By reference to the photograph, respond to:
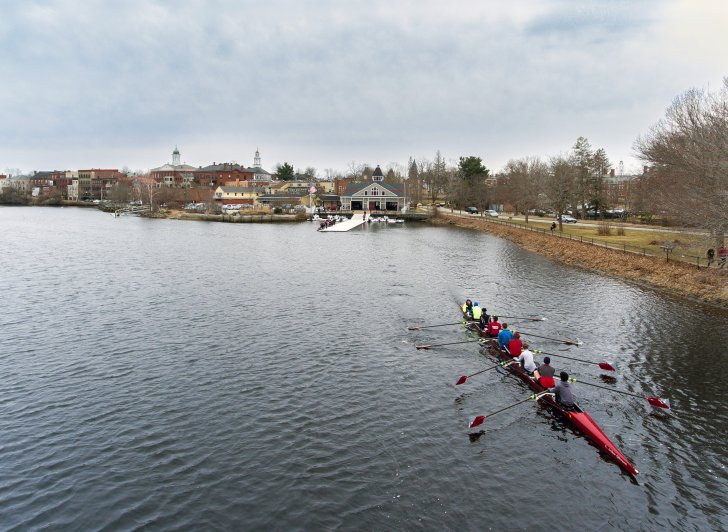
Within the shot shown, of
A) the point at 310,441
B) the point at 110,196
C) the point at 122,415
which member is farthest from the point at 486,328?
the point at 110,196

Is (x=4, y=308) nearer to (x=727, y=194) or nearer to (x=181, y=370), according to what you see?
(x=181, y=370)

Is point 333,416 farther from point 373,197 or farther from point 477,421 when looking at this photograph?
point 373,197

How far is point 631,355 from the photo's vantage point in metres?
27.2

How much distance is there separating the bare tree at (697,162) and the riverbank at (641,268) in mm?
3870

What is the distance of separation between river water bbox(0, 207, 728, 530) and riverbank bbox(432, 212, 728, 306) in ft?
8.21

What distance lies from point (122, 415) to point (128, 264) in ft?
136

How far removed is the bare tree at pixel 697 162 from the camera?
3875 cm

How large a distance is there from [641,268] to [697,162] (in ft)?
36.1

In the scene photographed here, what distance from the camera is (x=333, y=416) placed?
2003 cm

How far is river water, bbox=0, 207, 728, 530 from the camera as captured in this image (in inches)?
576

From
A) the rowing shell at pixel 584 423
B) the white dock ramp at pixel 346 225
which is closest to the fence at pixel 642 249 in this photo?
the rowing shell at pixel 584 423

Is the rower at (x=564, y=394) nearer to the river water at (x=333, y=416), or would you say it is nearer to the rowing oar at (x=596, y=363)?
the river water at (x=333, y=416)

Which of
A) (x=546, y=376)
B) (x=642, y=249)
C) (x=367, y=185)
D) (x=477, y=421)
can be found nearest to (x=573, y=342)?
(x=546, y=376)

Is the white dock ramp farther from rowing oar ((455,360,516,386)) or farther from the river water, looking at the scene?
rowing oar ((455,360,516,386))
